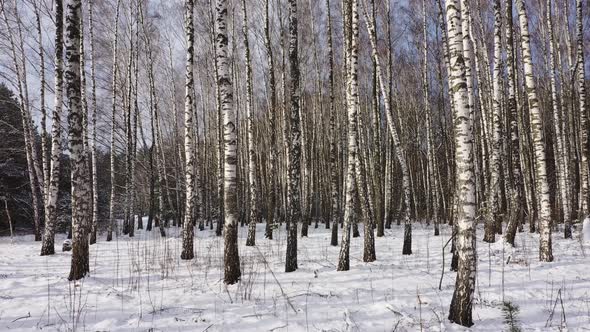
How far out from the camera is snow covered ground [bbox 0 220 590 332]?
4.01 m

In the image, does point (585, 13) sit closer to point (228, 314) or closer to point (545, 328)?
point (545, 328)

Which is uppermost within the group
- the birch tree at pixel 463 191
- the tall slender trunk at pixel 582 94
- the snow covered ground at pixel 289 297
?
the tall slender trunk at pixel 582 94

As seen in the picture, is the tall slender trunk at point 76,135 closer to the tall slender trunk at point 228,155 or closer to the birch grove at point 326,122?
the birch grove at point 326,122

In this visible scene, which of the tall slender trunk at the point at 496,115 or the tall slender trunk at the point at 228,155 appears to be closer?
the tall slender trunk at the point at 228,155


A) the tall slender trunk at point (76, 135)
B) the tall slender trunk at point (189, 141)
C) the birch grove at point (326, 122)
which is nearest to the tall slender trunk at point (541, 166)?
the birch grove at point (326, 122)

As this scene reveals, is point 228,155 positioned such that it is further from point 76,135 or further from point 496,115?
point 496,115

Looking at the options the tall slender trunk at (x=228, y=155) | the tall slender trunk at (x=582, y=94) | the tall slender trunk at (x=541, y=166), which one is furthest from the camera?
the tall slender trunk at (x=582, y=94)

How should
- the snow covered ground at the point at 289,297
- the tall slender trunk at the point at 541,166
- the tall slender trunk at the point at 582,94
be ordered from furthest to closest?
the tall slender trunk at the point at 582,94 → the tall slender trunk at the point at 541,166 → the snow covered ground at the point at 289,297

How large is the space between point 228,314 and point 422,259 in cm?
532

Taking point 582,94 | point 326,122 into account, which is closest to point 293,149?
point 582,94

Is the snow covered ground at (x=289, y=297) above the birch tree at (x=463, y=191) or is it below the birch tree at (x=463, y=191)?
below

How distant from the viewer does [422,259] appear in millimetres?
7938

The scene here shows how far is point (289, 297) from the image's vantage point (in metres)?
4.86

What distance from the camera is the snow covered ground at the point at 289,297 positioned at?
4008 millimetres
